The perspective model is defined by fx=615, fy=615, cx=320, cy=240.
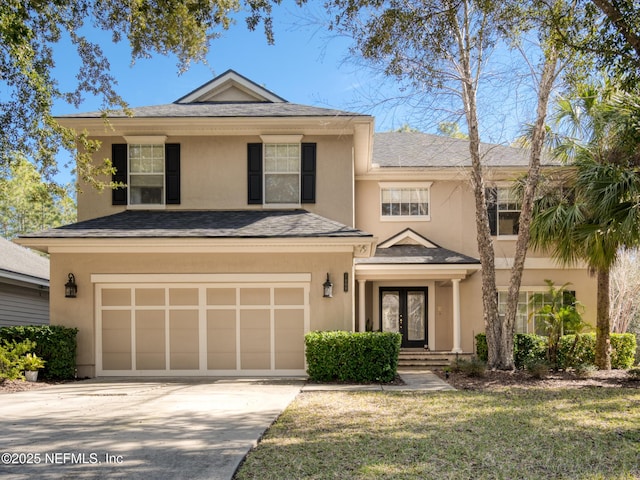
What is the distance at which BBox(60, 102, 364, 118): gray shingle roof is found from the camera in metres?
14.8

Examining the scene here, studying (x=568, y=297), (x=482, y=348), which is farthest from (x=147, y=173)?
(x=568, y=297)

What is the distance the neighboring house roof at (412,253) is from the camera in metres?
16.5

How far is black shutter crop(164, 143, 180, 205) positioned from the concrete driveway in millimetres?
5083

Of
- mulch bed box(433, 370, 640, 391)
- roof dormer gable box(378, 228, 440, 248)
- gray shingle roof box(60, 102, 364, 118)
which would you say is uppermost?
gray shingle roof box(60, 102, 364, 118)

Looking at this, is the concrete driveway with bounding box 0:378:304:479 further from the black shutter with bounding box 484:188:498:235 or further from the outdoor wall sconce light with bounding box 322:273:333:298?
the black shutter with bounding box 484:188:498:235

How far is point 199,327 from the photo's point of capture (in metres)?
13.5

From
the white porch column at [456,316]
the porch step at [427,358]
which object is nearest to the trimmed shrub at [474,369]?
the porch step at [427,358]

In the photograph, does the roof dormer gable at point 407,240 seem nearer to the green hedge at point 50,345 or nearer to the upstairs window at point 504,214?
the upstairs window at point 504,214

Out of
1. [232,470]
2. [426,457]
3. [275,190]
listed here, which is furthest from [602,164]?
[232,470]

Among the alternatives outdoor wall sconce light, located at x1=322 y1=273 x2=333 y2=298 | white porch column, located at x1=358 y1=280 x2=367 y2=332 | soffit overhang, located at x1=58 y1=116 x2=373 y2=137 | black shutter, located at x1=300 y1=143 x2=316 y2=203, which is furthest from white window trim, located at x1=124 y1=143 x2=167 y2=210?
white porch column, located at x1=358 y1=280 x2=367 y2=332

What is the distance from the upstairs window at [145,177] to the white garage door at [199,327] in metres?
2.61

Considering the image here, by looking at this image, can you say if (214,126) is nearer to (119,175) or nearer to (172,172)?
(172,172)

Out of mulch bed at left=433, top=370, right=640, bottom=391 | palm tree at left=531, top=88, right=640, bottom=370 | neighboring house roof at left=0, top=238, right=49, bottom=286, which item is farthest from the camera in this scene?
neighboring house roof at left=0, top=238, right=49, bottom=286

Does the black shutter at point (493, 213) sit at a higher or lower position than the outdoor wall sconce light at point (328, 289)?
higher
